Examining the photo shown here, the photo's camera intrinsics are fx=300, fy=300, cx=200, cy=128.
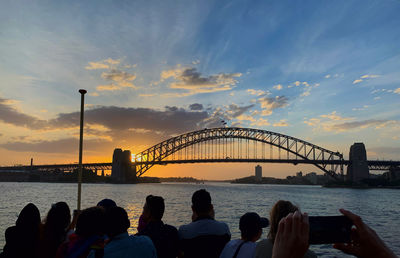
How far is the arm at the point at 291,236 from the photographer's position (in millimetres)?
1022

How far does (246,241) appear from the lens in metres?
3.32

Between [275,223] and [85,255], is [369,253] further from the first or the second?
[85,255]

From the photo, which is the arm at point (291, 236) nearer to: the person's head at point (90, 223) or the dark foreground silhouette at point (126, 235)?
the dark foreground silhouette at point (126, 235)

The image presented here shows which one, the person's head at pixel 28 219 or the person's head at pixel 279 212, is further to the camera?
the person's head at pixel 28 219

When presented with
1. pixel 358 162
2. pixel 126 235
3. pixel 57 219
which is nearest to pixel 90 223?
pixel 126 235

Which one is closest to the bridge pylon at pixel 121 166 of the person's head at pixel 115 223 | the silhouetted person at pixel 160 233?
the silhouetted person at pixel 160 233

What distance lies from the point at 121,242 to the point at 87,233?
1.44ft

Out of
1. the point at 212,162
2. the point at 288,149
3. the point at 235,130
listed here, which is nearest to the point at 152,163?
the point at 212,162

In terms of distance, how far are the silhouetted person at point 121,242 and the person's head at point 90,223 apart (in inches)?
4.8

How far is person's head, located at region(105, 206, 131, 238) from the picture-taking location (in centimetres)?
308

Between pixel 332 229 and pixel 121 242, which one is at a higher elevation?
pixel 332 229

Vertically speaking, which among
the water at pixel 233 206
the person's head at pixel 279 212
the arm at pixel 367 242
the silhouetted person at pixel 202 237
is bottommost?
the water at pixel 233 206

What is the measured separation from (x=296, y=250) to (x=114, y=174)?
4351 inches

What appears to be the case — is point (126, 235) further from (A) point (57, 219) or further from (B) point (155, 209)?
(A) point (57, 219)
